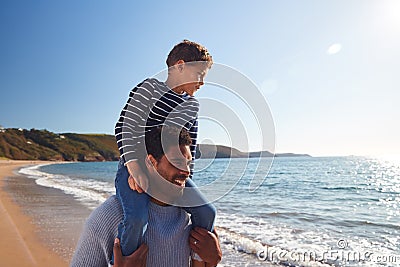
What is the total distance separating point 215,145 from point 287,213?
10211 mm

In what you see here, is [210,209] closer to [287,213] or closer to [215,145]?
[215,145]

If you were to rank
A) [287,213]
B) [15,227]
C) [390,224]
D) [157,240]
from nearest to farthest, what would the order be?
1. [157,240]
2. [15,227]
3. [390,224]
4. [287,213]

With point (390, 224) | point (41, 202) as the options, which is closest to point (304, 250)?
point (390, 224)

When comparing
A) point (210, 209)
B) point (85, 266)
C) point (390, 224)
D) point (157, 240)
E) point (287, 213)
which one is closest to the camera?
point (85, 266)

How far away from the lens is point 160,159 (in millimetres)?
1398

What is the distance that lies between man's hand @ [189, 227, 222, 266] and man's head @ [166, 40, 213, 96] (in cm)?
92

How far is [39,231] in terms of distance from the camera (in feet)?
24.0

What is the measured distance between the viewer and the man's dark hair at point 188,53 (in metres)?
2.27

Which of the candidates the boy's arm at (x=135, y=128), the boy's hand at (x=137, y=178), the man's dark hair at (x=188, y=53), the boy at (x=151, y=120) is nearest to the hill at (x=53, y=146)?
the man's dark hair at (x=188, y=53)

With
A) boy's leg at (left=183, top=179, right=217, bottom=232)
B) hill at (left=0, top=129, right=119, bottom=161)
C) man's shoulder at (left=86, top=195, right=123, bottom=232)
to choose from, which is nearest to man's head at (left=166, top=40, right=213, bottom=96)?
boy's leg at (left=183, top=179, right=217, bottom=232)

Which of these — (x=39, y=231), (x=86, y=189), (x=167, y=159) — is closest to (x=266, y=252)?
(x=39, y=231)

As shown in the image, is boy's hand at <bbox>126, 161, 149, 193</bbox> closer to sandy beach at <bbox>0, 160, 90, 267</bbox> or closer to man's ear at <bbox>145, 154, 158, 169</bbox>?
man's ear at <bbox>145, 154, 158, 169</bbox>

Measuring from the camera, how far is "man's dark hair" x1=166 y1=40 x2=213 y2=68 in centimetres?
227

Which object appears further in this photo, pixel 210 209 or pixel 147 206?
pixel 210 209
